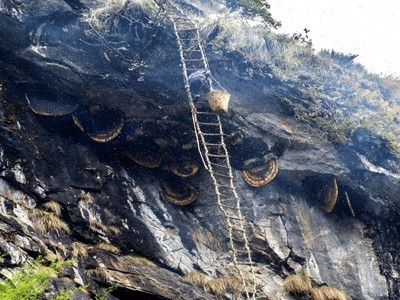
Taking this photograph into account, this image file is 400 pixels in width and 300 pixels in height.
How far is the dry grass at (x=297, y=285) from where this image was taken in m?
8.94

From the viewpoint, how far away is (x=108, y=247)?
7.75 meters

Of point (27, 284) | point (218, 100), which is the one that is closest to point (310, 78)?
point (218, 100)

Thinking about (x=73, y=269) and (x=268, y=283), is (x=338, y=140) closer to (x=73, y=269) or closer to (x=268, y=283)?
(x=268, y=283)

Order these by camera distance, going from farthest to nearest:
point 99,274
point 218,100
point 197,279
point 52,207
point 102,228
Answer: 1. point 197,279
2. point 102,228
3. point 218,100
4. point 52,207
5. point 99,274

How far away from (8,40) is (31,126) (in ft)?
6.05

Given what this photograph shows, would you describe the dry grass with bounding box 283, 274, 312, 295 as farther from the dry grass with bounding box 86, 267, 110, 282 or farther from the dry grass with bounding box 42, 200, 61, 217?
the dry grass with bounding box 42, 200, 61, 217

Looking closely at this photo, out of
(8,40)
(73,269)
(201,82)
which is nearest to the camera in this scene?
(73,269)

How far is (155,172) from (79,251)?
10.7ft

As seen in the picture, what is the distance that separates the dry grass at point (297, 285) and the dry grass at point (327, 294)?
0.16 meters

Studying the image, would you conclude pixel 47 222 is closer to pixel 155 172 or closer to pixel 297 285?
pixel 155 172

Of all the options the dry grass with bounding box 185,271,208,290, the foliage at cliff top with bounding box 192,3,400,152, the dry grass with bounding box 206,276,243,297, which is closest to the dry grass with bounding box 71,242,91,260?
the dry grass with bounding box 185,271,208,290

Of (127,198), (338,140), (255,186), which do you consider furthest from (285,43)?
(127,198)

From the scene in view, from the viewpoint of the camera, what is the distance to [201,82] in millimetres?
8766

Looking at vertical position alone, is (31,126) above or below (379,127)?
below
